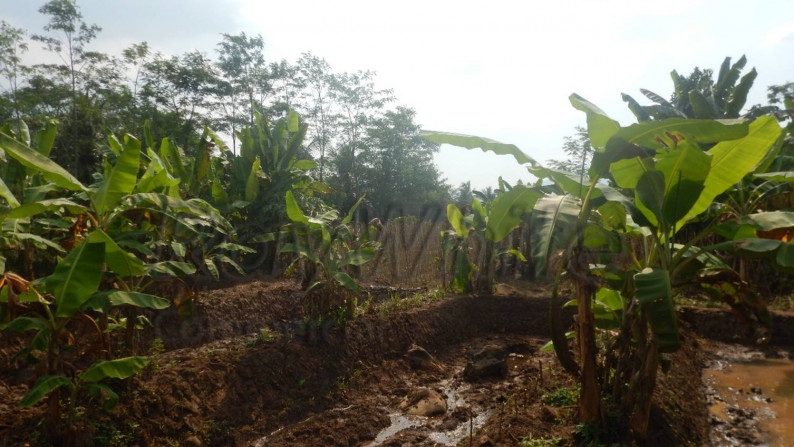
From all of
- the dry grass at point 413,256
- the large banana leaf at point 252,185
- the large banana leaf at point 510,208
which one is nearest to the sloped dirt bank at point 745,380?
the large banana leaf at point 510,208

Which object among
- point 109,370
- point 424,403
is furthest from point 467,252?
point 109,370

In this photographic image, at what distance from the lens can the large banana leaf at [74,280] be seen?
2707 millimetres

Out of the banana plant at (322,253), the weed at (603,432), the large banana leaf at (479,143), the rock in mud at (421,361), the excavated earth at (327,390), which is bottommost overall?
the rock in mud at (421,361)

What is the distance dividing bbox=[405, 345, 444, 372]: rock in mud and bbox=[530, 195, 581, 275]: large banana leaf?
131 inches

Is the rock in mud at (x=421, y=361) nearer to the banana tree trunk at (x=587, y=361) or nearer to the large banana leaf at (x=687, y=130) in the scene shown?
the banana tree trunk at (x=587, y=361)

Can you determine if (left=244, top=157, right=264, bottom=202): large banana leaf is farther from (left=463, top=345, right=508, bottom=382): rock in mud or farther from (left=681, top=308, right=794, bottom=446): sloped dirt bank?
(left=681, top=308, right=794, bottom=446): sloped dirt bank

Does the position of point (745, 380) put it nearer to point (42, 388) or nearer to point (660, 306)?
point (660, 306)

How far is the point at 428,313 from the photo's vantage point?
278 inches

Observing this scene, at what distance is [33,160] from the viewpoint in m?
2.95

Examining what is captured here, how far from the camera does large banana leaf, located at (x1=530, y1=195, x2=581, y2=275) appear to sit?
8.90ft

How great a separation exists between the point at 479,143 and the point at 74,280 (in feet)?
9.33

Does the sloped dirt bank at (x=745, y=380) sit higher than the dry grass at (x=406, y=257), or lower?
lower

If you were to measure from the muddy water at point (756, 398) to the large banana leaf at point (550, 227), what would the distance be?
2767 mm

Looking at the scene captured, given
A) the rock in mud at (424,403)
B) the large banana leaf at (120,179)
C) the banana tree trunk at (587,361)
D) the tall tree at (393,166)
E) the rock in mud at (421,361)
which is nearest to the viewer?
the banana tree trunk at (587,361)
